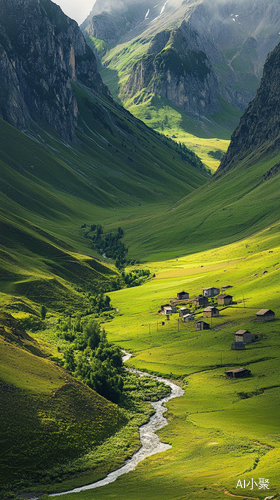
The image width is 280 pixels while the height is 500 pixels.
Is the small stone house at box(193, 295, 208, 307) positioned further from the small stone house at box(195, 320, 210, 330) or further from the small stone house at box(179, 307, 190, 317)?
the small stone house at box(195, 320, 210, 330)

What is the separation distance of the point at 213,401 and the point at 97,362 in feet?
98.5

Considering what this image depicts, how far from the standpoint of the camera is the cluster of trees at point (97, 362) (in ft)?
381

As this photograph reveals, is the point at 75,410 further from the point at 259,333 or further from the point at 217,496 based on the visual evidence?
the point at 259,333

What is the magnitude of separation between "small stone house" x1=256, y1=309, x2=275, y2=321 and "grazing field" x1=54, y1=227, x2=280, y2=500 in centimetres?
231

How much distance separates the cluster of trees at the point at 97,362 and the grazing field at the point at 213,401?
666 cm

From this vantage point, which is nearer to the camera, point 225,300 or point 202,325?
point 202,325

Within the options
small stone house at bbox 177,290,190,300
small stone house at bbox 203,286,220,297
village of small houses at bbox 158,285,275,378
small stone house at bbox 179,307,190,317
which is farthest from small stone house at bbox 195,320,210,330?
small stone house at bbox 177,290,190,300

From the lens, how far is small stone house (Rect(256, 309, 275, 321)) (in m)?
154

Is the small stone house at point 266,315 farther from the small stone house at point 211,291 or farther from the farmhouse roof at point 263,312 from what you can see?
the small stone house at point 211,291

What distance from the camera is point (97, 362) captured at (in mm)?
127875

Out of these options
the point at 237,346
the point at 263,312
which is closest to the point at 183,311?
the point at 263,312

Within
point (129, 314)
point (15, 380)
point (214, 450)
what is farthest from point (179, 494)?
point (129, 314)

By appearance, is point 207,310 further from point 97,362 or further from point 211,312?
point 97,362

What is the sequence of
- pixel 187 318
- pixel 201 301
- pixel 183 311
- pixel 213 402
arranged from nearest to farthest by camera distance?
pixel 213 402
pixel 187 318
pixel 183 311
pixel 201 301
